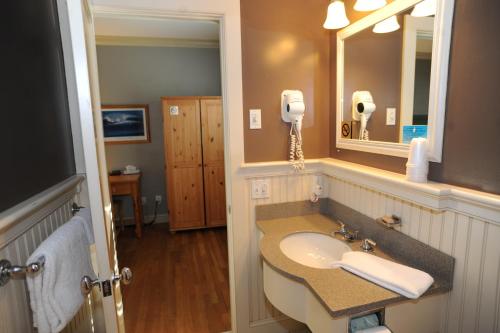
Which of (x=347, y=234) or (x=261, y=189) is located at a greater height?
(x=261, y=189)

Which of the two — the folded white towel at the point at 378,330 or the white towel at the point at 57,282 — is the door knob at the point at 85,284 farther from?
the folded white towel at the point at 378,330

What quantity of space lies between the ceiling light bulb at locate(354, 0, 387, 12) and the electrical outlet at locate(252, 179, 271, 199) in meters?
1.06

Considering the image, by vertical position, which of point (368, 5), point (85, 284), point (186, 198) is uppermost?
point (368, 5)

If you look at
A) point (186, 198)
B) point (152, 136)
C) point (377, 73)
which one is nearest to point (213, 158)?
point (186, 198)

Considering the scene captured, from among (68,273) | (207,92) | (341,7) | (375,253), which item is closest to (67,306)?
(68,273)

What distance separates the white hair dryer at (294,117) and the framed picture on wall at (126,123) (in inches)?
114

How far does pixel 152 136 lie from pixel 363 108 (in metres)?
3.30

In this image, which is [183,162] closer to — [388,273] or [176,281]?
[176,281]

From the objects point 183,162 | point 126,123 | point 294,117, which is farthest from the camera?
point 126,123

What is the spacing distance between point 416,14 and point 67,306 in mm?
1692

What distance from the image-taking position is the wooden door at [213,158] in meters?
3.72

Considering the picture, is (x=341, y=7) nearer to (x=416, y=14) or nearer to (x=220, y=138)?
(x=416, y=14)

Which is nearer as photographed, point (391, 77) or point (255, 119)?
point (391, 77)

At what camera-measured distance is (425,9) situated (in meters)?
1.15
